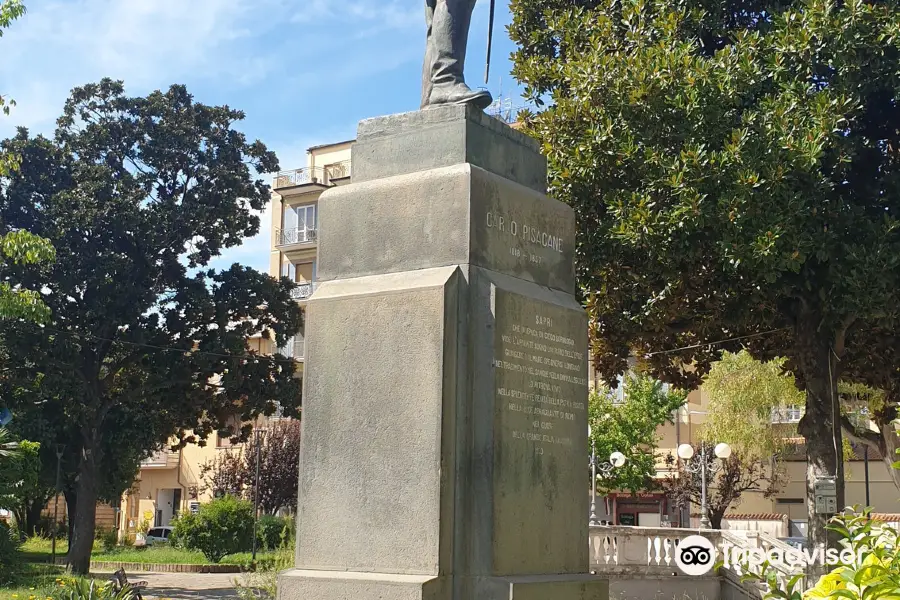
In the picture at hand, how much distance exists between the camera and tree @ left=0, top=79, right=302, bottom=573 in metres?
33.0

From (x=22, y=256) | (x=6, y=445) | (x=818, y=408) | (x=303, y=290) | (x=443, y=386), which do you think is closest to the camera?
(x=443, y=386)

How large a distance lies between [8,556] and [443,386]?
80.2ft

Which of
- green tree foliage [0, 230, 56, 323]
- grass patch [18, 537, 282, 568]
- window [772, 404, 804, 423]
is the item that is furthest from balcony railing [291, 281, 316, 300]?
green tree foliage [0, 230, 56, 323]

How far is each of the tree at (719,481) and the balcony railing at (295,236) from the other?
23.7 meters

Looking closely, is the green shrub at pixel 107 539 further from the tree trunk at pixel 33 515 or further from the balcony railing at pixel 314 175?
the balcony railing at pixel 314 175

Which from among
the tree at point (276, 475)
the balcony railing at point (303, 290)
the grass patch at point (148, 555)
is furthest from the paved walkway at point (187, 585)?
the balcony railing at point (303, 290)

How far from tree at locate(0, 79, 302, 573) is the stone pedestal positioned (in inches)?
1025

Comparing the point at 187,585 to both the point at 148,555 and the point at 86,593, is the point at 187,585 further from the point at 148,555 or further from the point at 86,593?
the point at 86,593

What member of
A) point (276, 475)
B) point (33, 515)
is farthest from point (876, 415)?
point (33, 515)

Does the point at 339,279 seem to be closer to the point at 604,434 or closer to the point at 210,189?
the point at 210,189

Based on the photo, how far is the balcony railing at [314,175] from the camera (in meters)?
63.6

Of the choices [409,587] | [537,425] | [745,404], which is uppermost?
[745,404]

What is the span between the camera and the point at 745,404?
41.5 metres

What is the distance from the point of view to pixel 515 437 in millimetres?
7707
